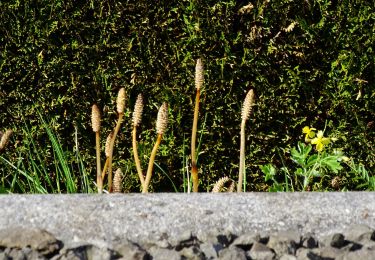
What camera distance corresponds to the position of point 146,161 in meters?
3.89

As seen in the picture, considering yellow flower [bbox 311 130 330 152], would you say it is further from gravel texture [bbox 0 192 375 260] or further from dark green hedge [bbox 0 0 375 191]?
gravel texture [bbox 0 192 375 260]

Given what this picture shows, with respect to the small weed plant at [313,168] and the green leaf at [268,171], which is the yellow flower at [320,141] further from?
the green leaf at [268,171]

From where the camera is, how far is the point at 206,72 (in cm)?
380

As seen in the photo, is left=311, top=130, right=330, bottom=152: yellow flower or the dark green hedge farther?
the dark green hedge

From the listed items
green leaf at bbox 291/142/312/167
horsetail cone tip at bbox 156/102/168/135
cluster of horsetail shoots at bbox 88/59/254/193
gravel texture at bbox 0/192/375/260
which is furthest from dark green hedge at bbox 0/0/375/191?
gravel texture at bbox 0/192/375/260

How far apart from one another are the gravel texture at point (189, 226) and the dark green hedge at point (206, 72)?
3.51 feet

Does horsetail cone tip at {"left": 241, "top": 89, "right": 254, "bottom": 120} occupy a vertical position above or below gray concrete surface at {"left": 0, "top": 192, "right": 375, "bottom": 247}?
above

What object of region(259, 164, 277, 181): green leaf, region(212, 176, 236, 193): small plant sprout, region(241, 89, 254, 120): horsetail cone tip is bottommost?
region(212, 176, 236, 193): small plant sprout

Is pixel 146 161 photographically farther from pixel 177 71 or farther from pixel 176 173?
pixel 177 71

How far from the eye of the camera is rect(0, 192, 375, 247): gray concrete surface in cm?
263

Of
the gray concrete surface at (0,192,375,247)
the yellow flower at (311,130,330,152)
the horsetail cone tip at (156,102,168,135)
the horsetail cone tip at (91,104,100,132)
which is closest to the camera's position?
the gray concrete surface at (0,192,375,247)

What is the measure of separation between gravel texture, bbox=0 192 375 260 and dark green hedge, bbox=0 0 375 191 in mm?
1070

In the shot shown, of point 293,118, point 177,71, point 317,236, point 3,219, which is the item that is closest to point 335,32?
point 293,118

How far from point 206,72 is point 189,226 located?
4.27ft
